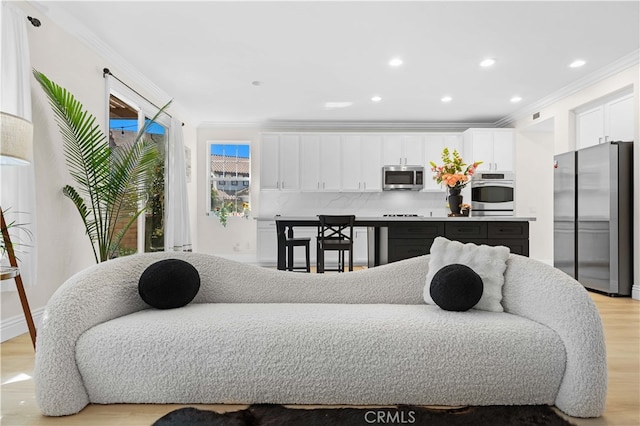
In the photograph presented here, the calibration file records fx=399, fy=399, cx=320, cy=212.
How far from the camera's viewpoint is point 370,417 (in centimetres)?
153

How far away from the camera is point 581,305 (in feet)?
5.13

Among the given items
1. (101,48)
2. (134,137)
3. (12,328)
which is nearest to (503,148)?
(134,137)

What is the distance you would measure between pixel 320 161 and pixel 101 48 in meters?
3.87

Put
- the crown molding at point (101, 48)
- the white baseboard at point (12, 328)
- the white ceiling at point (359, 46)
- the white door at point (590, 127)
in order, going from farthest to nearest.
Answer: the white door at point (590, 127) → the white ceiling at point (359, 46) → the crown molding at point (101, 48) → the white baseboard at point (12, 328)

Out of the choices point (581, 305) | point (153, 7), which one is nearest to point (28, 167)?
point (153, 7)

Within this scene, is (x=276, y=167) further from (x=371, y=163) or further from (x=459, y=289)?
(x=459, y=289)

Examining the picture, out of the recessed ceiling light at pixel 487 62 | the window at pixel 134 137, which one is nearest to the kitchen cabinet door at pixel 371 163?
the recessed ceiling light at pixel 487 62

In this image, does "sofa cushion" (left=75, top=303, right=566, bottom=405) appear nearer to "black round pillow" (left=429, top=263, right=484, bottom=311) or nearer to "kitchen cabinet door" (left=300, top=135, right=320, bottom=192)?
"black round pillow" (left=429, top=263, right=484, bottom=311)

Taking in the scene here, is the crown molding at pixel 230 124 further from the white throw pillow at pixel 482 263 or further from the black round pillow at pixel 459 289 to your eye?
the black round pillow at pixel 459 289

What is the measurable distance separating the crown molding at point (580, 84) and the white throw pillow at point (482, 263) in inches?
151

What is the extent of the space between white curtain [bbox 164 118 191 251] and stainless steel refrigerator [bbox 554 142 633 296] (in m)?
5.32

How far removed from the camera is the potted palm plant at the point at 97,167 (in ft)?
9.78

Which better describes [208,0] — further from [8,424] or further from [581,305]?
[581,305]

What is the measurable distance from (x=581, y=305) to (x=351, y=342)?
0.91m
